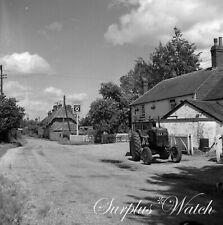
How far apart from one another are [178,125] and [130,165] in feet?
30.6

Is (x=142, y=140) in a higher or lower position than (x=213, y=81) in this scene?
lower

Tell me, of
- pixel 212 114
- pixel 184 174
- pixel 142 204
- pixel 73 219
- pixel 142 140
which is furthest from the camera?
pixel 212 114

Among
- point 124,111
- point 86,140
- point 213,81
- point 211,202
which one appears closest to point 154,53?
point 124,111

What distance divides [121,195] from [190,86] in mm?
30372

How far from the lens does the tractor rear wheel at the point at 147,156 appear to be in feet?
61.0

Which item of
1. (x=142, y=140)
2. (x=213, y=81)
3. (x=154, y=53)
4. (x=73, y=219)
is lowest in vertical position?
(x=73, y=219)

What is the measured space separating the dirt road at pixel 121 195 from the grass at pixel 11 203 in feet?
0.76

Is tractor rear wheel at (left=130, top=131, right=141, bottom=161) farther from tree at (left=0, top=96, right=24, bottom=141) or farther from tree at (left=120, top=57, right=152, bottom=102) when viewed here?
tree at (left=120, top=57, right=152, bottom=102)

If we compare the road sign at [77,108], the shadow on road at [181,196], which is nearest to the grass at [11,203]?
the shadow on road at [181,196]

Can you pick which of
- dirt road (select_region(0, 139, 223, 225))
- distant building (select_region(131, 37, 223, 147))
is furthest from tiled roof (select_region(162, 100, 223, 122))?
dirt road (select_region(0, 139, 223, 225))

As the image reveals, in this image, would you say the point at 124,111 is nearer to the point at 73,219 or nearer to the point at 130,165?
the point at 130,165

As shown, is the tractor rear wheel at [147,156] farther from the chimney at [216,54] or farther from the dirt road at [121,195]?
the chimney at [216,54]

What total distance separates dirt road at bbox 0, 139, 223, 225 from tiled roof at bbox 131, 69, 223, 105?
19.3 m

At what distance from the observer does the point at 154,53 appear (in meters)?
65.6
